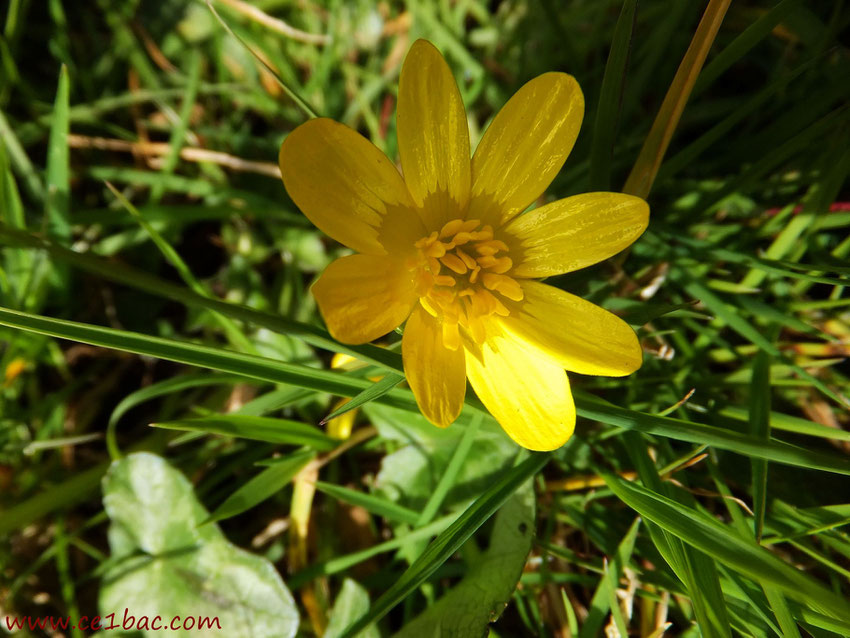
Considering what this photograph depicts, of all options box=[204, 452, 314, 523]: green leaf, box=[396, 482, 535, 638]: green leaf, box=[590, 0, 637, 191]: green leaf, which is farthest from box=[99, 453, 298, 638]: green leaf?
box=[590, 0, 637, 191]: green leaf

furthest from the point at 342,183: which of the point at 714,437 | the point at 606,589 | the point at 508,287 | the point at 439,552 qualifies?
the point at 606,589

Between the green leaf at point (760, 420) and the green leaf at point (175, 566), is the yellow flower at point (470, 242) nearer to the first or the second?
the green leaf at point (760, 420)

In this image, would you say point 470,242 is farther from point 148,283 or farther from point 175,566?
point 175,566

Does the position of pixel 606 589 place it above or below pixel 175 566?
below

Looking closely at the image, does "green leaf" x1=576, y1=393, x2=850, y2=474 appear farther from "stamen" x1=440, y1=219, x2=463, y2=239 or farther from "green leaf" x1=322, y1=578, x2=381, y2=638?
"green leaf" x1=322, y1=578, x2=381, y2=638

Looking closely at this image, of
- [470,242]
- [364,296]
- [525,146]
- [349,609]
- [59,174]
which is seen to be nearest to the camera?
[364,296]

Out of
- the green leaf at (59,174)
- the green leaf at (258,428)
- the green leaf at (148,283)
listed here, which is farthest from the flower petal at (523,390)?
the green leaf at (59,174)
